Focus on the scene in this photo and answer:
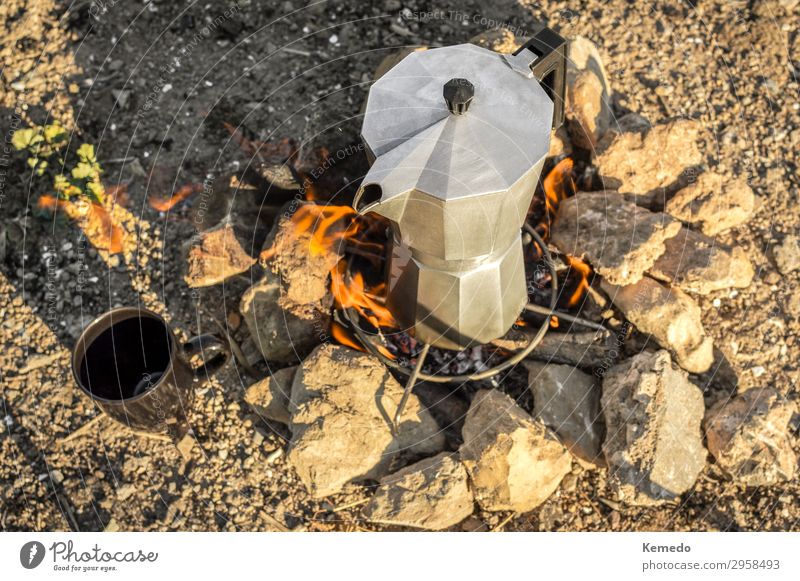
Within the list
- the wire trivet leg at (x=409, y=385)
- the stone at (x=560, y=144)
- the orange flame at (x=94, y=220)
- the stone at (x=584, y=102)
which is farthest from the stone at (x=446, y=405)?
the orange flame at (x=94, y=220)

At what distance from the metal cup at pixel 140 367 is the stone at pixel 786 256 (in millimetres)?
2481

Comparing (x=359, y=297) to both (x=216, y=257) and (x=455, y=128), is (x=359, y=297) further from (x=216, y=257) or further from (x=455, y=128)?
(x=455, y=128)

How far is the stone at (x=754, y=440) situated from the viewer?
2.68 m

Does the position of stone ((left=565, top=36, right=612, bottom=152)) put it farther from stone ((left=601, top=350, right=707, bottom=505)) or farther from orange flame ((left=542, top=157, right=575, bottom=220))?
stone ((left=601, top=350, right=707, bottom=505))

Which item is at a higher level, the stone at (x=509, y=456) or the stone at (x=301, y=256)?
the stone at (x=301, y=256)

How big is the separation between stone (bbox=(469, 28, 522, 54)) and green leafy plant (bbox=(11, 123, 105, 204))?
76.5 inches

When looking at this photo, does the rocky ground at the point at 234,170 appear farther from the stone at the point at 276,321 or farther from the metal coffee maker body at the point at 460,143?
the metal coffee maker body at the point at 460,143

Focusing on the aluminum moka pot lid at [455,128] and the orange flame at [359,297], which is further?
the orange flame at [359,297]

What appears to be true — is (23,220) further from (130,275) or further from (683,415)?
(683,415)

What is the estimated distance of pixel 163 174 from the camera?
3.47 m

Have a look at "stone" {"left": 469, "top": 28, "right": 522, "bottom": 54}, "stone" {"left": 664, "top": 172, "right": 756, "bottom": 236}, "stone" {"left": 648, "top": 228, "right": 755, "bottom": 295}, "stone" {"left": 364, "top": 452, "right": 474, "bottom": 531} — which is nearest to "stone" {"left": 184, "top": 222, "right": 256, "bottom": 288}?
"stone" {"left": 364, "top": 452, "right": 474, "bottom": 531}
